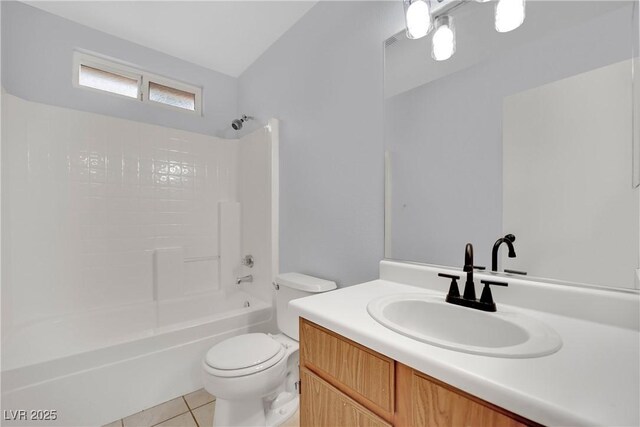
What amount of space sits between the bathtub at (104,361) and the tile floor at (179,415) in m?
0.04

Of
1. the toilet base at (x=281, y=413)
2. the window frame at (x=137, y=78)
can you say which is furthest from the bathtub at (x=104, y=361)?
the window frame at (x=137, y=78)

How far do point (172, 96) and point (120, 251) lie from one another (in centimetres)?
146

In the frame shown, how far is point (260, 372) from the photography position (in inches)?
51.6

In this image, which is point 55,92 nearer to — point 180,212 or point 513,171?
point 180,212

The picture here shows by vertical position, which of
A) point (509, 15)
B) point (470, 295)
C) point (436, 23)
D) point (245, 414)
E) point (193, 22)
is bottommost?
point (245, 414)

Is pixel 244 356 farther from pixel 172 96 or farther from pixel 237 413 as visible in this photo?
pixel 172 96

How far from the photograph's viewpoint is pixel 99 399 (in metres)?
1.47

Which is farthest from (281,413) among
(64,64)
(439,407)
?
(64,64)

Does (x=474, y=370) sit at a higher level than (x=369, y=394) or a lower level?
higher

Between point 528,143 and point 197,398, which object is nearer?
point 528,143

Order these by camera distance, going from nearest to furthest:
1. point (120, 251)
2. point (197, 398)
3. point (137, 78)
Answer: point (197, 398)
point (120, 251)
point (137, 78)

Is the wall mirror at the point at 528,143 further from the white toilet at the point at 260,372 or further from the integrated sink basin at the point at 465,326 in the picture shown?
the white toilet at the point at 260,372

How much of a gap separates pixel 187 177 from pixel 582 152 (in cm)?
262

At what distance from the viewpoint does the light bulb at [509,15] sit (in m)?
0.98
